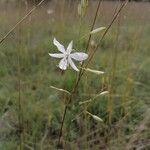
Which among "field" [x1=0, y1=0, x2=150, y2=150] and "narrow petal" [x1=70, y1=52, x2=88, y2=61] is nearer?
"narrow petal" [x1=70, y1=52, x2=88, y2=61]

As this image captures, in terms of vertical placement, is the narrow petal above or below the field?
below

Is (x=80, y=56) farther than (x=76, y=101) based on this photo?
No

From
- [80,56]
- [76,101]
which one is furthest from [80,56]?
[76,101]

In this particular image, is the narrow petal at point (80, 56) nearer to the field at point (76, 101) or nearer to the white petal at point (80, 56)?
the white petal at point (80, 56)

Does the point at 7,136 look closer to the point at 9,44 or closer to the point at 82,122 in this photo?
the point at 82,122

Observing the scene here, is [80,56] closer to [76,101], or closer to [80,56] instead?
[80,56]

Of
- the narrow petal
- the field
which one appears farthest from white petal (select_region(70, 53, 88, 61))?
the field

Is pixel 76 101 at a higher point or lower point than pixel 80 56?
higher

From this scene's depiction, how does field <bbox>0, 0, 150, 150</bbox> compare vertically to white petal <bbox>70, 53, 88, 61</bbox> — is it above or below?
above

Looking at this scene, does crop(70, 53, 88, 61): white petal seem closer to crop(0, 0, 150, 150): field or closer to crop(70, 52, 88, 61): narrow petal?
crop(70, 52, 88, 61): narrow petal

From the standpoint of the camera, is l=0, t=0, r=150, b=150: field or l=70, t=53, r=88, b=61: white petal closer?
l=70, t=53, r=88, b=61: white petal

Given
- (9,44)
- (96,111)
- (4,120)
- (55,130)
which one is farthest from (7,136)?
(9,44)

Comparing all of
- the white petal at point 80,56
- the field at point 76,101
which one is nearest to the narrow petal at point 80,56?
the white petal at point 80,56
